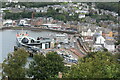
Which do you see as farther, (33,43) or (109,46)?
(33,43)

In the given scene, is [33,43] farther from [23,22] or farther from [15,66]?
[15,66]

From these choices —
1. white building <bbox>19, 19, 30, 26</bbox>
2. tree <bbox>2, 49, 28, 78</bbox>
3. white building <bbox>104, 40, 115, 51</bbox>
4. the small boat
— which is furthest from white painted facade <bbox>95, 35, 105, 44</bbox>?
tree <bbox>2, 49, 28, 78</bbox>

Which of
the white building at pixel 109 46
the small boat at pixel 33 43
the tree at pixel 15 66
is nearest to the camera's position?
the tree at pixel 15 66

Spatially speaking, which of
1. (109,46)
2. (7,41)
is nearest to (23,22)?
(7,41)

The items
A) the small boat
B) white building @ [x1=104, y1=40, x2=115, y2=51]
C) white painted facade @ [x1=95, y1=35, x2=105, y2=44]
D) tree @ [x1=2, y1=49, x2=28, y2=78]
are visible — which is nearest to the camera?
tree @ [x1=2, y1=49, x2=28, y2=78]

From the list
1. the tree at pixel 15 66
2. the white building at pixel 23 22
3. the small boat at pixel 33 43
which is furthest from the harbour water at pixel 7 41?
the tree at pixel 15 66

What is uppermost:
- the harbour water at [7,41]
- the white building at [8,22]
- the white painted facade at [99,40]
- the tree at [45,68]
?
the tree at [45,68]

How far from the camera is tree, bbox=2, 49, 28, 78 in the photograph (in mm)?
3000

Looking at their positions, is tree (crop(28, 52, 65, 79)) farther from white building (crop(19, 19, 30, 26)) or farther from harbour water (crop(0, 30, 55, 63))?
white building (crop(19, 19, 30, 26))

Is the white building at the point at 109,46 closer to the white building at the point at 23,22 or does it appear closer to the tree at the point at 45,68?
the tree at the point at 45,68

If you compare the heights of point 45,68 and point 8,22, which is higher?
point 45,68

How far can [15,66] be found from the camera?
3.07 metres

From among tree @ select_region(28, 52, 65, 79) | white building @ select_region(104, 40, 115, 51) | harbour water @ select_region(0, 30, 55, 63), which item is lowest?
harbour water @ select_region(0, 30, 55, 63)

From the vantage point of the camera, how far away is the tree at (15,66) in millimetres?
3000
